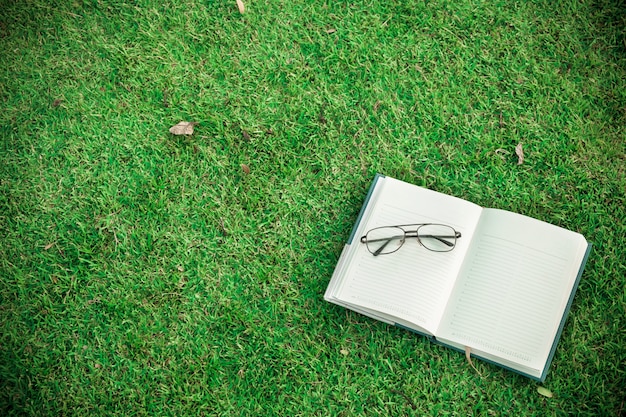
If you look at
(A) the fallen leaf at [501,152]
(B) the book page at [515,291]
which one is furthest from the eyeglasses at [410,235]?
(A) the fallen leaf at [501,152]

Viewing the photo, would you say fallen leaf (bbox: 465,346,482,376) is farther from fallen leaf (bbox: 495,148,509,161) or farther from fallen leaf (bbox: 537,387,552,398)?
fallen leaf (bbox: 495,148,509,161)

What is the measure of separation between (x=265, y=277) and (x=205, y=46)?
1.47m

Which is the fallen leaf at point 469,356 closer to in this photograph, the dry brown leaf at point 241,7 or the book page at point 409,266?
the book page at point 409,266

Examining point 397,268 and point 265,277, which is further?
point 265,277

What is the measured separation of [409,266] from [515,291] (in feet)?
1.62

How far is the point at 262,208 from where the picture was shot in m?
3.00

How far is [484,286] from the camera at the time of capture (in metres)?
Answer: 2.53

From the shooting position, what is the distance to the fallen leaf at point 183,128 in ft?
10.3

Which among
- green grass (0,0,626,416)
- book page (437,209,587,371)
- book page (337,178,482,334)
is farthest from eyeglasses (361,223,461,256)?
green grass (0,0,626,416)

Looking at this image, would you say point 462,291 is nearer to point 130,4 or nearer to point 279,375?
point 279,375

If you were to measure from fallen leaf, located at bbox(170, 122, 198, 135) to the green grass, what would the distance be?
0.18 feet

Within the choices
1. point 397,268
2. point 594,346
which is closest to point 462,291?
point 397,268

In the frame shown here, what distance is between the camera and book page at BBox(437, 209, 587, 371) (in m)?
2.46

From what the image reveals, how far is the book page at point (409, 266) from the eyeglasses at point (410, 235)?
2cm
